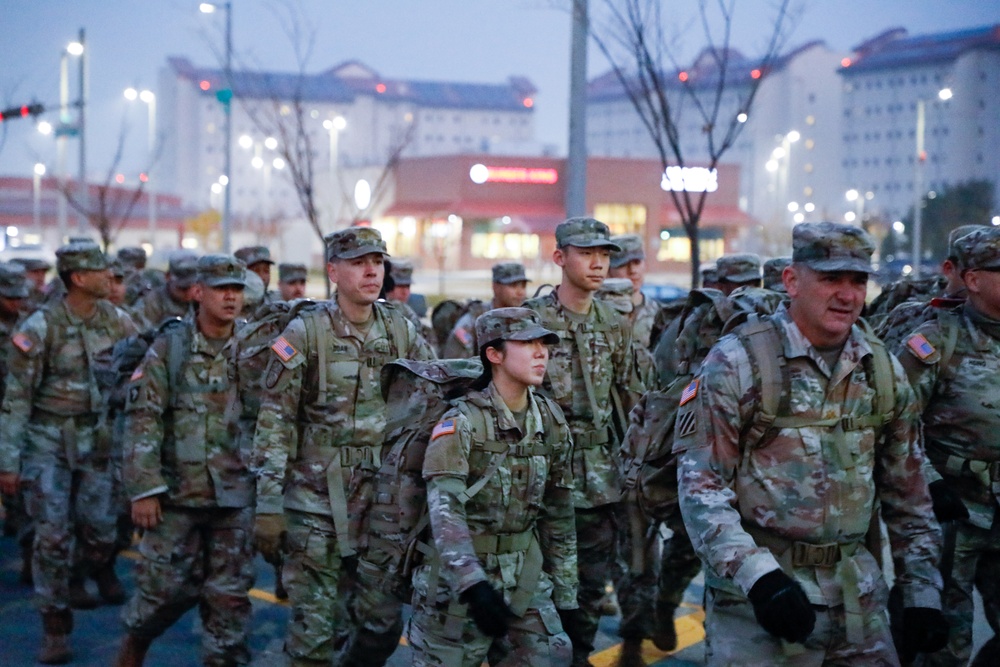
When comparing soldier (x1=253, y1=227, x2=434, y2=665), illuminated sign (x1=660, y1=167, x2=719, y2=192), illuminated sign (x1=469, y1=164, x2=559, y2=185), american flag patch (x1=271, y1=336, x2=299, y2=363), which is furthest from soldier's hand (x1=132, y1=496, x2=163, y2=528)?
illuminated sign (x1=469, y1=164, x2=559, y2=185)

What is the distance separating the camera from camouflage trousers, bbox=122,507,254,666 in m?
6.95

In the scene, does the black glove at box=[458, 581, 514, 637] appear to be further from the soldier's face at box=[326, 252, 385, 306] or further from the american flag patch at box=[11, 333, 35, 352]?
the american flag patch at box=[11, 333, 35, 352]

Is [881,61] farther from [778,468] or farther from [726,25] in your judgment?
[778,468]

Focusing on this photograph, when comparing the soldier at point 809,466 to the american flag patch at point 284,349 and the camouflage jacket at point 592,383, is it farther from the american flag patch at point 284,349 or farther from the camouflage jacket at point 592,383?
the american flag patch at point 284,349

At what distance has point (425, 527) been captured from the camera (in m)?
5.26

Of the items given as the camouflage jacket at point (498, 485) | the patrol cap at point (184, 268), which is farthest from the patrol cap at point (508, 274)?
the camouflage jacket at point (498, 485)

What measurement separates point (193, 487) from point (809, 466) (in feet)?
12.8

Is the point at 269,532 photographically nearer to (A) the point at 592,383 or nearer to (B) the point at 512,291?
(A) the point at 592,383

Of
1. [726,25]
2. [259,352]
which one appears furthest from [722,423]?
[726,25]

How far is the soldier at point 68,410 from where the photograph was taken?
8.35m

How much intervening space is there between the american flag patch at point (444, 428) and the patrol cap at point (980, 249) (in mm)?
2746

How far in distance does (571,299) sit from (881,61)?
108 metres

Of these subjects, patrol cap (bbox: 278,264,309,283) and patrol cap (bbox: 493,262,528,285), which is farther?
patrol cap (bbox: 278,264,309,283)

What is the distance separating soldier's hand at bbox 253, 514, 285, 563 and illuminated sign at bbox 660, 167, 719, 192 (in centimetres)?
801
